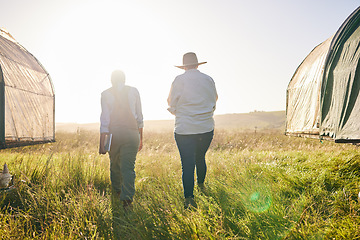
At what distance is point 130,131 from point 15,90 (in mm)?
3833

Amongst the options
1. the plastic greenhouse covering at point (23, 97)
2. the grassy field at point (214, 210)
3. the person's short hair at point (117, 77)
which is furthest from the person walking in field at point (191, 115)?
the plastic greenhouse covering at point (23, 97)

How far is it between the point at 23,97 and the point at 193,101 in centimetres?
500

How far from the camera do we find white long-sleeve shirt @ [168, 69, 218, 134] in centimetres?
374

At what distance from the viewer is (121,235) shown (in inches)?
123

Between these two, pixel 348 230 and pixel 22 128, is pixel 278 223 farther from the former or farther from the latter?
pixel 22 128

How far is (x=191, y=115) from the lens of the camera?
374 centimetres

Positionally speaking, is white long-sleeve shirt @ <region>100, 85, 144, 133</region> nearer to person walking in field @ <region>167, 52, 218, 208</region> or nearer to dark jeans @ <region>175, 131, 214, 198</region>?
person walking in field @ <region>167, 52, 218, 208</region>

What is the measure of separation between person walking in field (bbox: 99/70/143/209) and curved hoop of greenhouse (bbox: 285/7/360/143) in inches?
134

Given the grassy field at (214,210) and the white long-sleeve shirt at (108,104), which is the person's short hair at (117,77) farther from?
the grassy field at (214,210)

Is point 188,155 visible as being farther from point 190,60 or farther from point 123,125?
point 190,60

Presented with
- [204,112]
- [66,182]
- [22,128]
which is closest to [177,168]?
[66,182]

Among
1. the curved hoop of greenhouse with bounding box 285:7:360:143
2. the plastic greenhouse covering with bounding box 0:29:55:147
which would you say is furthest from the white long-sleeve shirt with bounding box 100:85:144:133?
the curved hoop of greenhouse with bounding box 285:7:360:143

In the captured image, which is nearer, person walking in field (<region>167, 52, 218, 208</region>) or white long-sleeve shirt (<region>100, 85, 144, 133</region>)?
person walking in field (<region>167, 52, 218, 208</region>)

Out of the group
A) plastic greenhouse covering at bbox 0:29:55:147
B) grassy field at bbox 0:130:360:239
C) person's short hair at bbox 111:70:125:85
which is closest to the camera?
grassy field at bbox 0:130:360:239
